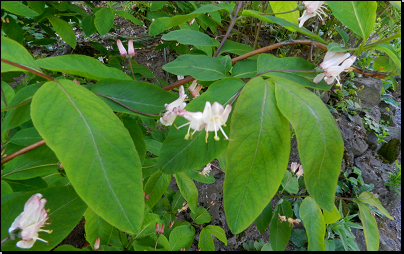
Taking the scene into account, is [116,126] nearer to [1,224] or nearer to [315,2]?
[1,224]

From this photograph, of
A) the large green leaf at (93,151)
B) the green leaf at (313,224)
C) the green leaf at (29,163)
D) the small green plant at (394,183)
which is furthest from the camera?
the small green plant at (394,183)

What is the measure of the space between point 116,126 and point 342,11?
50 cm

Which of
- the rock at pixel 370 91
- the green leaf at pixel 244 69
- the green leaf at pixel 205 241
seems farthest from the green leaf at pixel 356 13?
the rock at pixel 370 91

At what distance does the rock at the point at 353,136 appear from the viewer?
2713 millimetres

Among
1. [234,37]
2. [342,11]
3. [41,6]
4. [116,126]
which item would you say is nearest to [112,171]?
[116,126]

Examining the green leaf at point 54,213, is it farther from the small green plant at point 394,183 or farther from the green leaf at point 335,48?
the small green plant at point 394,183

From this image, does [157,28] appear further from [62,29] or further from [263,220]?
[263,220]

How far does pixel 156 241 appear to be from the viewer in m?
0.89

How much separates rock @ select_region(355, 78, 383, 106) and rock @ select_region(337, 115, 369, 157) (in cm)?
65

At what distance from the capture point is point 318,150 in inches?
16.6

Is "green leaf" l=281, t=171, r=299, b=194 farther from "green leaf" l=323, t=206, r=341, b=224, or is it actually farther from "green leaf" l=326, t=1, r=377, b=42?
"green leaf" l=326, t=1, r=377, b=42

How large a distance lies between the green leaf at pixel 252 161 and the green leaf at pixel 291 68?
147 mm

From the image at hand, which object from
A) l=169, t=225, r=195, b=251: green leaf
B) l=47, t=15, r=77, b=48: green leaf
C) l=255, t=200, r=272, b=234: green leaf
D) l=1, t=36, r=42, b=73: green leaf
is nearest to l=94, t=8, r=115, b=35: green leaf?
l=47, t=15, r=77, b=48: green leaf

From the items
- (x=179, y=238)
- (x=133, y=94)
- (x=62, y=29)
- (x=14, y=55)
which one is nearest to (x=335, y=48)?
(x=133, y=94)
